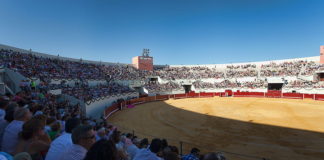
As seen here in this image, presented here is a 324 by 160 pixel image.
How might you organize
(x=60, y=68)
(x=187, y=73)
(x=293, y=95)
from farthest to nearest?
1. (x=187, y=73)
2. (x=293, y=95)
3. (x=60, y=68)

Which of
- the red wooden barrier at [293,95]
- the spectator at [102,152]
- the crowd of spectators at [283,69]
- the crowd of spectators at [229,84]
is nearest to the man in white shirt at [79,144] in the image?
the spectator at [102,152]

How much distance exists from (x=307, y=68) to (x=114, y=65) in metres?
40.1

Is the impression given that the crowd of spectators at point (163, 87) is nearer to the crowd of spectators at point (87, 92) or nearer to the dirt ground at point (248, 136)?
the crowd of spectators at point (87, 92)

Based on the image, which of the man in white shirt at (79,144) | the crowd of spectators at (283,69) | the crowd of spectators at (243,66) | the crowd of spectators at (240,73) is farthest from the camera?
the crowd of spectators at (243,66)

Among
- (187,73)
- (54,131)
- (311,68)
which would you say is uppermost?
(311,68)

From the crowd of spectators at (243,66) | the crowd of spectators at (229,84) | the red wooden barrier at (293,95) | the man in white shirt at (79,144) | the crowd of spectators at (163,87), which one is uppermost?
the crowd of spectators at (243,66)

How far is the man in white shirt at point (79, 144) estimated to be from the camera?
205cm

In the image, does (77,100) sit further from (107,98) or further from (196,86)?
(196,86)

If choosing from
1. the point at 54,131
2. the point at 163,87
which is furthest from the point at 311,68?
the point at 54,131

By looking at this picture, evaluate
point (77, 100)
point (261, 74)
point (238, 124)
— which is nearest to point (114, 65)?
point (77, 100)

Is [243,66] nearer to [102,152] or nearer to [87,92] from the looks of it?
[87,92]

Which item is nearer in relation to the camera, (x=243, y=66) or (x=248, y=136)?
(x=248, y=136)

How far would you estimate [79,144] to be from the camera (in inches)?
83.2

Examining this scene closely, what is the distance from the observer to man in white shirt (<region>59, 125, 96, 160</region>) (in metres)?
2.05
